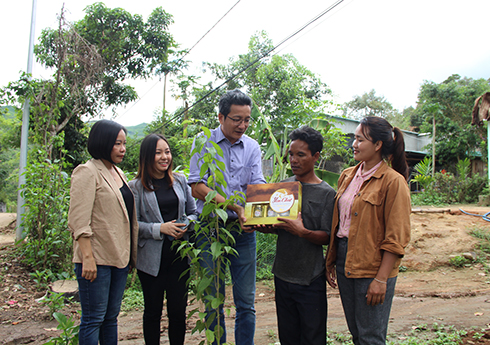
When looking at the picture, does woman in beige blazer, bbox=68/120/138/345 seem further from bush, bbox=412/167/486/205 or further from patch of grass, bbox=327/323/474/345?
bush, bbox=412/167/486/205

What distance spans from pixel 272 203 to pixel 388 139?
77 centimetres

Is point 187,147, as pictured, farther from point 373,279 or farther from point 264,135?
point 373,279

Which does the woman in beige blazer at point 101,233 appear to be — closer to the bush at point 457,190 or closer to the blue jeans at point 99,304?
the blue jeans at point 99,304

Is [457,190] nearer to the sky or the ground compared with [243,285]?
nearer to the sky

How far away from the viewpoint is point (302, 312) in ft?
6.55

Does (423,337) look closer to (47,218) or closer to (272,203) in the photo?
(272,203)

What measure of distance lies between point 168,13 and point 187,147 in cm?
614

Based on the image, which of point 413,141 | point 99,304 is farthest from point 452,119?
point 99,304

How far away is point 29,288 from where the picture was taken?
4.79 meters

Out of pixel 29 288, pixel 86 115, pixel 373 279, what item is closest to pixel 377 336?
pixel 373 279

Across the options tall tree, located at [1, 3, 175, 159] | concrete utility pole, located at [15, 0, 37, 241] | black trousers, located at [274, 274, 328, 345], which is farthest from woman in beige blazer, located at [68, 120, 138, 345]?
tall tree, located at [1, 3, 175, 159]

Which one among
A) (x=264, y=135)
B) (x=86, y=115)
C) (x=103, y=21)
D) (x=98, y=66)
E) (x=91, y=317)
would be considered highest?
→ (x=103, y=21)

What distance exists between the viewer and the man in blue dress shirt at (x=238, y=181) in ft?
7.42

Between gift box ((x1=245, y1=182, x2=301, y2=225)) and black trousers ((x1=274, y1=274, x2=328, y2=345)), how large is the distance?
43cm
